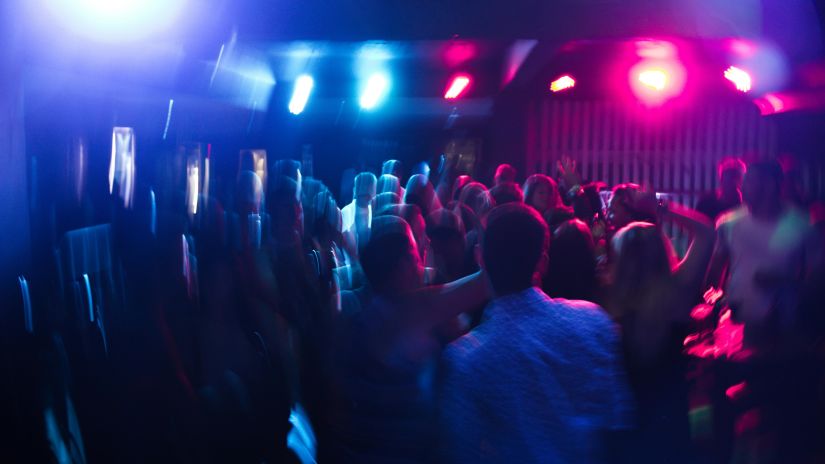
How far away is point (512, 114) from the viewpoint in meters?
10.3

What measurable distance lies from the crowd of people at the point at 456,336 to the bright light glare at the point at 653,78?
416 centimetres

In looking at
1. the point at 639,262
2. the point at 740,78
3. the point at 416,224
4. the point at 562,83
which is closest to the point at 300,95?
the point at 562,83

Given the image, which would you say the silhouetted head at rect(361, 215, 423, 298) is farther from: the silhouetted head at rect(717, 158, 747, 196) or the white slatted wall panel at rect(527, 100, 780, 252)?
the white slatted wall panel at rect(527, 100, 780, 252)

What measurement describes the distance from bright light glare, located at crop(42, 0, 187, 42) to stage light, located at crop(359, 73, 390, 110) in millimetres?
5521

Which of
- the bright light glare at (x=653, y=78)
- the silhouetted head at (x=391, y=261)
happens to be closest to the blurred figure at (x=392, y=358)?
the silhouetted head at (x=391, y=261)

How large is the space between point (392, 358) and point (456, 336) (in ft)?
1.92

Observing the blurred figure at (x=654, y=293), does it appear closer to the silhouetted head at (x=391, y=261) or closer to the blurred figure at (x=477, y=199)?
the silhouetted head at (x=391, y=261)

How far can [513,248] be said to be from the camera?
227cm

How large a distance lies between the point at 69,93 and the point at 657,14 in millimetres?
4399

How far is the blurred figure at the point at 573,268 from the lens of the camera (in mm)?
3564

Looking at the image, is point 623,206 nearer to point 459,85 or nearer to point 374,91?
point 459,85

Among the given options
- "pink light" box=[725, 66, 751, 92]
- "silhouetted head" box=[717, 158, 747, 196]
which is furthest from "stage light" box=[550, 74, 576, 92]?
"silhouetted head" box=[717, 158, 747, 196]

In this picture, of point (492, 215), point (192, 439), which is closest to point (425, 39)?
point (192, 439)

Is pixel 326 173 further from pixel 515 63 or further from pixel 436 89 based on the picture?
pixel 515 63
